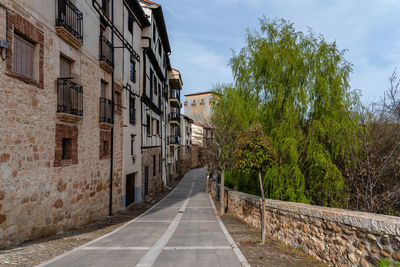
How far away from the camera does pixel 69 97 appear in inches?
327

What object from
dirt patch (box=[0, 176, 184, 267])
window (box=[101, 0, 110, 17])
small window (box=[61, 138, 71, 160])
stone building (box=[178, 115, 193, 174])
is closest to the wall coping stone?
dirt patch (box=[0, 176, 184, 267])

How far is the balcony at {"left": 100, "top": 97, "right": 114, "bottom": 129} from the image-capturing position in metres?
11.0

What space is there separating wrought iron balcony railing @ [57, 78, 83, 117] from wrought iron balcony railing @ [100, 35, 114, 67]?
292 centimetres

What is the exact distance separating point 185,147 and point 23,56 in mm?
41290

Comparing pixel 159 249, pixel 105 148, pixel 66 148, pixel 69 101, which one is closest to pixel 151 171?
pixel 105 148

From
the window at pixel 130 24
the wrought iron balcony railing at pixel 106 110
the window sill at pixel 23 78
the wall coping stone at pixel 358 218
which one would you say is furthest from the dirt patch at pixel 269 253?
the window at pixel 130 24

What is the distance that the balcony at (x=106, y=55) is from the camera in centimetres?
1115

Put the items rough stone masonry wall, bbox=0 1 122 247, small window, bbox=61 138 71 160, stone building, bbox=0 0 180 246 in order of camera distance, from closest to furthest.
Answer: rough stone masonry wall, bbox=0 1 122 247
stone building, bbox=0 0 180 246
small window, bbox=61 138 71 160

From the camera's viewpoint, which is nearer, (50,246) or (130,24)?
(50,246)

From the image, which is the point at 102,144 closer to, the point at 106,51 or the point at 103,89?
the point at 103,89

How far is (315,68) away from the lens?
11.0 metres

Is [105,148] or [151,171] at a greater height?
[105,148]

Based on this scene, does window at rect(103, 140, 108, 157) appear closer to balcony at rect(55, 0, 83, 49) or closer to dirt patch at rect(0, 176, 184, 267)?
dirt patch at rect(0, 176, 184, 267)

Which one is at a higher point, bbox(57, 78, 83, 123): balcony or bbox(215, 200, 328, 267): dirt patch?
bbox(57, 78, 83, 123): balcony
